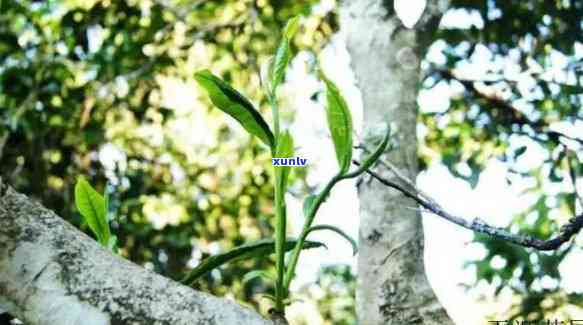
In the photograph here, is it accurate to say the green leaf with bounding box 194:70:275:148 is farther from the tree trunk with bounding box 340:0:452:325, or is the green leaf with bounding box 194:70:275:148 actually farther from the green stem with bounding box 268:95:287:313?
the tree trunk with bounding box 340:0:452:325

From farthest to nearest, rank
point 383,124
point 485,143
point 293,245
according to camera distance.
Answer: point 485,143, point 383,124, point 293,245

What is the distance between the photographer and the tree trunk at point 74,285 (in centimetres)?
55

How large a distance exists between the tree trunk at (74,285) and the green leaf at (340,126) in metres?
0.20

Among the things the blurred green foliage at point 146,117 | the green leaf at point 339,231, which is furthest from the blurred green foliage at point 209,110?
the green leaf at point 339,231

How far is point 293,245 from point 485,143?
5.45 feet

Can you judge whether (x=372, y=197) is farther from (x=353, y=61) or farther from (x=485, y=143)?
(x=485, y=143)

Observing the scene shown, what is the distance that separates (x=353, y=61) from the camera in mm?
1044

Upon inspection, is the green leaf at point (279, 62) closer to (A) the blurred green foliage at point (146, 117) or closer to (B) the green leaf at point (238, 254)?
(B) the green leaf at point (238, 254)

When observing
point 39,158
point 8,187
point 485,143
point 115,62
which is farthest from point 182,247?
point 8,187

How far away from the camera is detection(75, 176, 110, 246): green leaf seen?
2.56 ft

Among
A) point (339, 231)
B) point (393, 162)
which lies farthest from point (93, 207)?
point (393, 162)

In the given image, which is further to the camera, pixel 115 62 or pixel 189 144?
pixel 189 144

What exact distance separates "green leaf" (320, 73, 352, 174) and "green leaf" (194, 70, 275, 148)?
0.07 metres

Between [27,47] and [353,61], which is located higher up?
[27,47]
